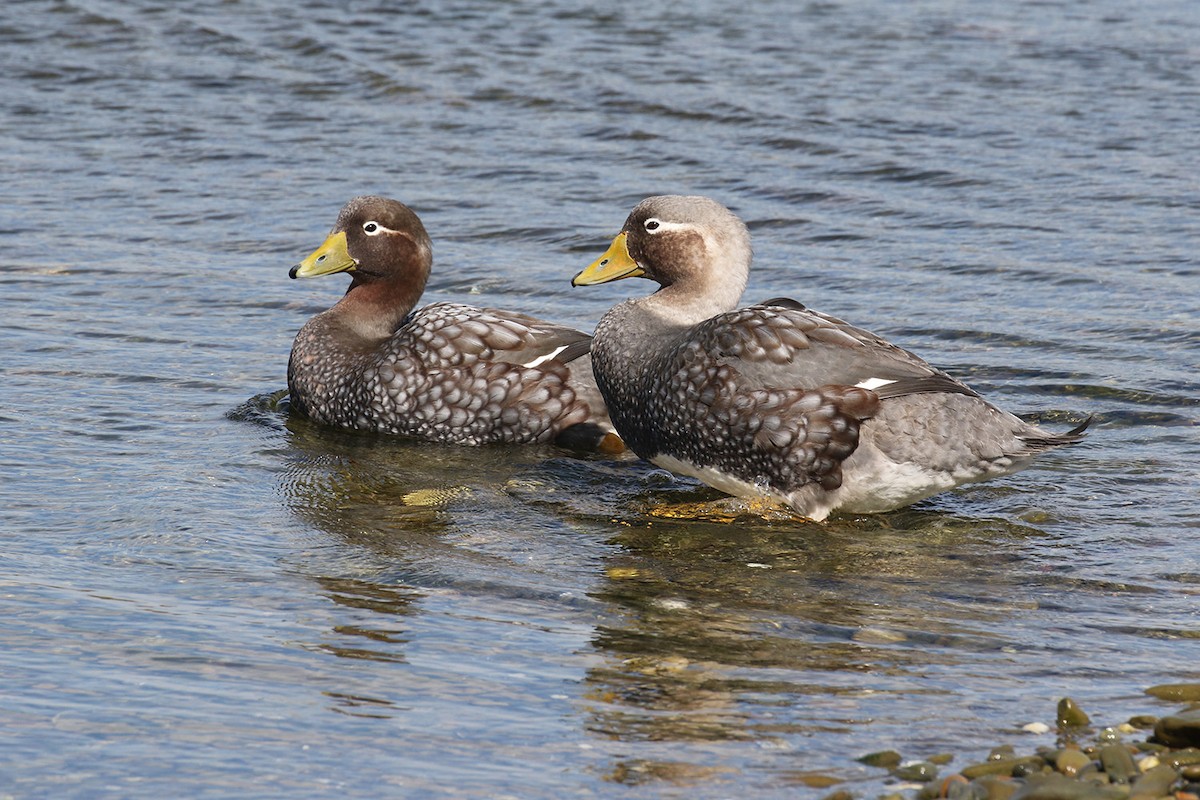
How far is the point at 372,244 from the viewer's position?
9.97 meters

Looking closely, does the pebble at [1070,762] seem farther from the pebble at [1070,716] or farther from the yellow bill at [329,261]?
the yellow bill at [329,261]

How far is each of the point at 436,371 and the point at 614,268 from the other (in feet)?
4.05

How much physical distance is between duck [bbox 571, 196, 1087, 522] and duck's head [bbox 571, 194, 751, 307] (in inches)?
12.5

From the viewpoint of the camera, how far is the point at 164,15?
2077 cm

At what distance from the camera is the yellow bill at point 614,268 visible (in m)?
8.63

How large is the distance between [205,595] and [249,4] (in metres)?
16.3

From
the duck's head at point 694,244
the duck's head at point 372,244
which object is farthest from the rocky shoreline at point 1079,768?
the duck's head at point 372,244

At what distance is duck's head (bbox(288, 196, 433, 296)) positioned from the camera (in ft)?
32.6

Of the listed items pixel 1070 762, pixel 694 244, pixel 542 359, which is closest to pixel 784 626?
pixel 1070 762

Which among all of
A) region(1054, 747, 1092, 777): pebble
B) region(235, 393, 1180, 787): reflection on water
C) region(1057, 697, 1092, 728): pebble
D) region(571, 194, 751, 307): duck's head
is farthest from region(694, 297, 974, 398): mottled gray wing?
region(1054, 747, 1092, 777): pebble

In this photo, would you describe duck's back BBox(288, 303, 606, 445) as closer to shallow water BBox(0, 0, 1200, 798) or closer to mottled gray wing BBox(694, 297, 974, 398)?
shallow water BBox(0, 0, 1200, 798)

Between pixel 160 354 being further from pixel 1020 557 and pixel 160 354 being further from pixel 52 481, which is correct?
pixel 1020 557

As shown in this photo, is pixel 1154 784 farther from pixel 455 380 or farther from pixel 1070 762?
pixel 455 380

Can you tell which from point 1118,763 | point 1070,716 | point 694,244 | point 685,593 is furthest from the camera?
point 694,244
